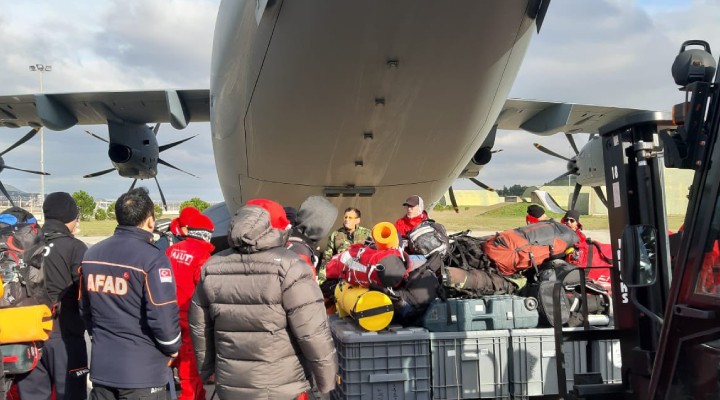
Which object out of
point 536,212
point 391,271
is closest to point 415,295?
point 391,271

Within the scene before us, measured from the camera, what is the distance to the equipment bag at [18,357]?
348 centimetres

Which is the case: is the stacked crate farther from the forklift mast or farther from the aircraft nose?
the aircraft nose

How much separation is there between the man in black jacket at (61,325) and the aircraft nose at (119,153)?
656 centimetres

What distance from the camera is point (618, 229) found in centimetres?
296

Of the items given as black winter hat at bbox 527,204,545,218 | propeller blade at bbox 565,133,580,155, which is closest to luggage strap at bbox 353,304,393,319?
black winter hat at bbox 527,204,545,218

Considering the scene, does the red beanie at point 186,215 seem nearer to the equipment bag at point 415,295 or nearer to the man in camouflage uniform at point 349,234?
the equipment bag at point 415,295

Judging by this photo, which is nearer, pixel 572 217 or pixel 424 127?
pixel 424 127

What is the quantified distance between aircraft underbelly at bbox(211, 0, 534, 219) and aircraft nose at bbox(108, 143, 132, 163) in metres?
3.53

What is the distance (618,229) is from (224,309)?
6.66 feet

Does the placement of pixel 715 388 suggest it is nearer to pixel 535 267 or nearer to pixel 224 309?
pixel 224 309

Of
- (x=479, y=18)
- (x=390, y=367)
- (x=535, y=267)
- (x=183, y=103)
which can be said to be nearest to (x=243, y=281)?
(x=390, y=367)

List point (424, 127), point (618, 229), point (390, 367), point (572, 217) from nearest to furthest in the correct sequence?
point (618, 229) → point (390, 367) → point (424, 127) → point (572, 217)

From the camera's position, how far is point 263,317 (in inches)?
108

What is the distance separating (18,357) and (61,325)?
428 mm
